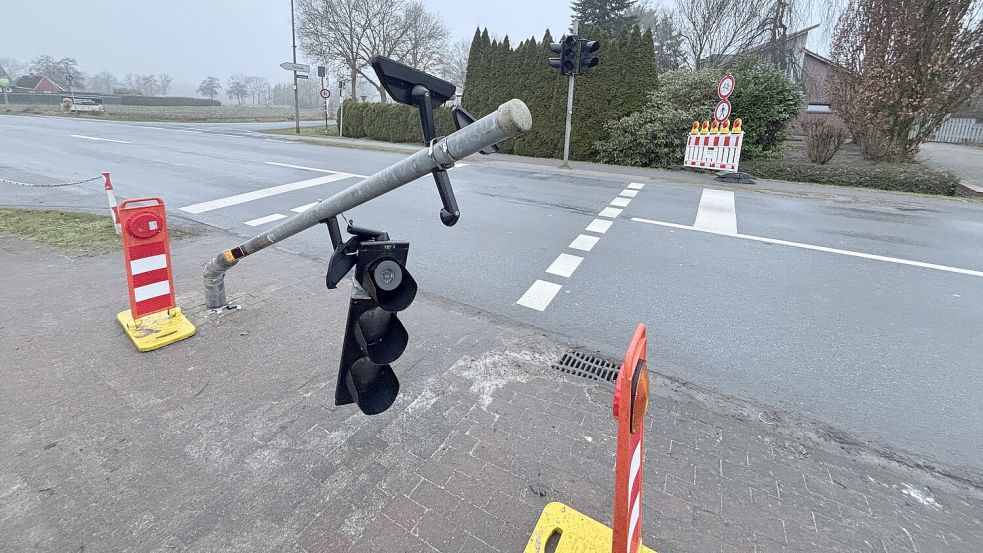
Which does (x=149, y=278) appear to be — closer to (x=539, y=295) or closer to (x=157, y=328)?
(x=157, y=328)

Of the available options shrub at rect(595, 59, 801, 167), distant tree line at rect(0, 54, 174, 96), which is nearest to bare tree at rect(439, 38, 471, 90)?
shrub at rect(595, 59, 801, 167)

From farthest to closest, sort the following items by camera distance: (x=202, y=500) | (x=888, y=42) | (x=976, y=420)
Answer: (x=888, y=42) → (x=976, y=420) → (x=202, y=500)

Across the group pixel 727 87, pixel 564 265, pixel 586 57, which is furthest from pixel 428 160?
pixel 727 87

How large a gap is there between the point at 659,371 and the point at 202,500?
2.97m

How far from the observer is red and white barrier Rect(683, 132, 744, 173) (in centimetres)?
1310

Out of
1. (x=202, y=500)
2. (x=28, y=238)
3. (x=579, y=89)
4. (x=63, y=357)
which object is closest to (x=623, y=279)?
(x=202, y=500)

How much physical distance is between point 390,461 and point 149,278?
2743mm

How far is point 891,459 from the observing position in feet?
8.99

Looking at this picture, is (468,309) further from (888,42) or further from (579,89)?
(888,42)

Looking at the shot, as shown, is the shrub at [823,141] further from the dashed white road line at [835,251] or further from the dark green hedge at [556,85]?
the dashed white road line at [835,251]

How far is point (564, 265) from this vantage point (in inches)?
231

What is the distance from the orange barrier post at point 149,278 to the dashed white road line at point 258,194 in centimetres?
486

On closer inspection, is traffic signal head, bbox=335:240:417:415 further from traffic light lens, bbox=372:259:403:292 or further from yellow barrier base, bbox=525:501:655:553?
yellow barrier base, bbox=525:501:655:553

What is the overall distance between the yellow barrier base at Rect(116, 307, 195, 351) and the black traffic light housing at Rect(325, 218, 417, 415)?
232 centimetres
